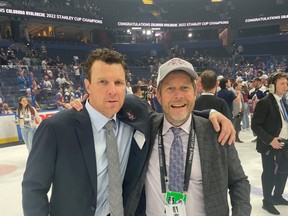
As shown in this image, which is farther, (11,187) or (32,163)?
(11,187)

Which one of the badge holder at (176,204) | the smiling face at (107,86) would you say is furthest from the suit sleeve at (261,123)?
the smiling face at (107,86)

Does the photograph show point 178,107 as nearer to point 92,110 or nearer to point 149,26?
point 92,110

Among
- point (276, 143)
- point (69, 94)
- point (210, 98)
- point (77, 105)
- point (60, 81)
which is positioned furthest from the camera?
point (60, 81)

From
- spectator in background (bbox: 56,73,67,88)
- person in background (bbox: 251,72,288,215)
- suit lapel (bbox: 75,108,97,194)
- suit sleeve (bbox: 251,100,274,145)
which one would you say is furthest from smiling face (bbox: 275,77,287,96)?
spectator in background (bbox: 56,73,67,88)

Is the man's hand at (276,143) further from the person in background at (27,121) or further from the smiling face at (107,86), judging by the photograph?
the person in background at (27,121)

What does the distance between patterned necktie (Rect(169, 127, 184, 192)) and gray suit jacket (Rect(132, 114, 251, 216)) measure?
0.12 m

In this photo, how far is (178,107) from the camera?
5.82 ft

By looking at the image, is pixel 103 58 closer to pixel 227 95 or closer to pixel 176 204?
pixel 176 204

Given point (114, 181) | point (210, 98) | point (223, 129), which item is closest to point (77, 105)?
point (114, 181)

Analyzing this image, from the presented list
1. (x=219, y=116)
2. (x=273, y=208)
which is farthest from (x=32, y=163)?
(x=273, y=208)

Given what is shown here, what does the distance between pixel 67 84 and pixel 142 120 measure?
1266cm

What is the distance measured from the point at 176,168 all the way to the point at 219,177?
0.25 m

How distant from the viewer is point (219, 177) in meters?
Answer: 1.68

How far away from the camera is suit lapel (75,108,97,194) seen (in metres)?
1.64
